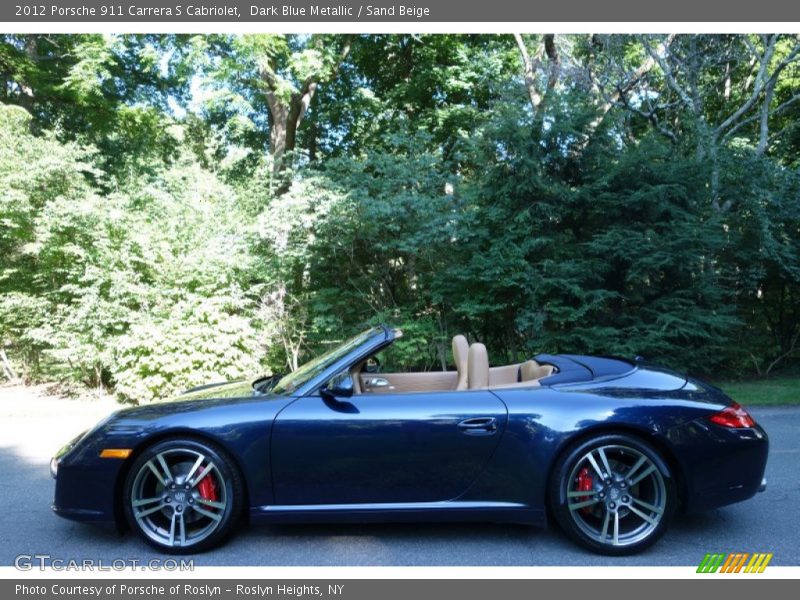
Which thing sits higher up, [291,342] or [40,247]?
[40,247]

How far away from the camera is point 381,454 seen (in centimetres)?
332

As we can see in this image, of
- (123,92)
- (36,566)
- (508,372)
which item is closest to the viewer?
(36,566)

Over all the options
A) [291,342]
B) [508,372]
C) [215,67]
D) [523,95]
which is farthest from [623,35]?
[508,372]

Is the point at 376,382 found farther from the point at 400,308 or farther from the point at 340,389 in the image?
the point at 400,308

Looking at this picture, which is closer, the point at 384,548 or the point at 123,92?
the point at 384,548

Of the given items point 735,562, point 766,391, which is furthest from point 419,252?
point 735,562

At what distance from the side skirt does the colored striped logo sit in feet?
2.88

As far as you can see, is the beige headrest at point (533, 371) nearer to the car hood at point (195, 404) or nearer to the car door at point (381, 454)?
the car door at point (381, 454)

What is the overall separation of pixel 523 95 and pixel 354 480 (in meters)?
9.62

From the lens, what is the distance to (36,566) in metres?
3.24

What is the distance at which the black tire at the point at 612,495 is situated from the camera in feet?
10.8

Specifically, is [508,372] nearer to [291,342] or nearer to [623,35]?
[291,342]

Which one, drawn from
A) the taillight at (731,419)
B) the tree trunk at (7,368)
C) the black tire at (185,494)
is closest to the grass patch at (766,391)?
the taillight at (731,419)

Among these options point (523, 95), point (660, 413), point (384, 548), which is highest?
point (523, 95)
